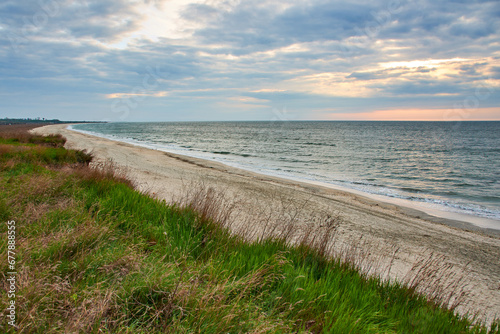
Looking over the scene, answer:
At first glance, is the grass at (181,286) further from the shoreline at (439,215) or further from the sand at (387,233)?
the shoreline at (439,215)

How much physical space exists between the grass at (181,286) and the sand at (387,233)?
2.45 ft

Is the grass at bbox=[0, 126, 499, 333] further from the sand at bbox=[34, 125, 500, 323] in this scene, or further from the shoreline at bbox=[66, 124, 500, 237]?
the shoreline at bbox=[66, 124, 500, 237]

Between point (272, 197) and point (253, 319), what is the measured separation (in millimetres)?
9911

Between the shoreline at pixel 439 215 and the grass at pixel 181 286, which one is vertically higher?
the grass at pixel 181 286

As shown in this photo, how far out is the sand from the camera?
5746mm

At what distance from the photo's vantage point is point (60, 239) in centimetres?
391

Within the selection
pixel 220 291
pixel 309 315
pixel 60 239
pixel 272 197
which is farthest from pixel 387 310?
pixel 272 197

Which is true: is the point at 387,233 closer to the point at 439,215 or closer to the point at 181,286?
the point at 439,215

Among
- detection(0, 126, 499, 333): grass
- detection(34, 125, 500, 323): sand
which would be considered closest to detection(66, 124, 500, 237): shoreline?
detection(34, 125, 500, 323): sand

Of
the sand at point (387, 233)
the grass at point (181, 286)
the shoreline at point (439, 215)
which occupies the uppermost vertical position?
the grass at point (181, 286)

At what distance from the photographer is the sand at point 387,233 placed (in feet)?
18.9

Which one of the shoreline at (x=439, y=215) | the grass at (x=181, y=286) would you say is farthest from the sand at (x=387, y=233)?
the grass at (x=181, y=286)

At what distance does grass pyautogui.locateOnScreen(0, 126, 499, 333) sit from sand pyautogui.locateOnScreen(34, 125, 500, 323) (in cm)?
75

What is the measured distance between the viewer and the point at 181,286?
9.48 feet
